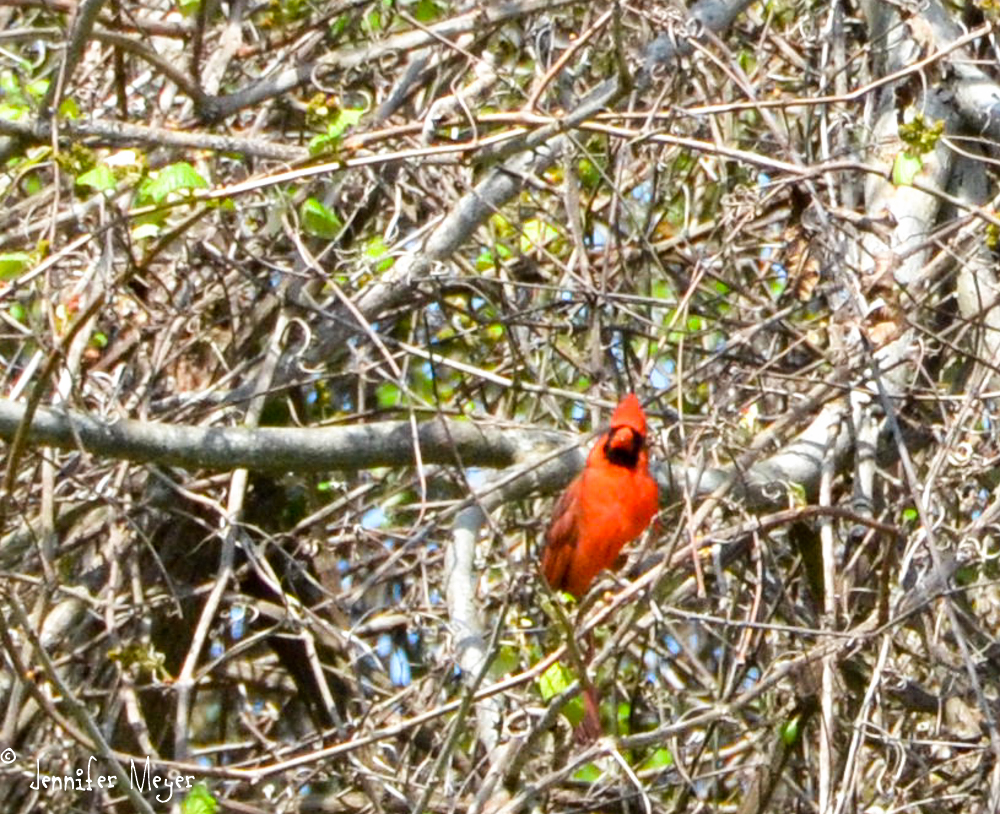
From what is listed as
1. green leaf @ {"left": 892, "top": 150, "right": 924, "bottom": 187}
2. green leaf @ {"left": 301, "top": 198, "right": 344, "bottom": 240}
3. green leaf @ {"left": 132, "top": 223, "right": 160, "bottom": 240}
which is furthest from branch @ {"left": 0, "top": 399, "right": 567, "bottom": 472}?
green leaf @ {"left": 892, "top": 150, "right": 924, "bottom": 187}

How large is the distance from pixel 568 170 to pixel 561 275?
0.44 metres

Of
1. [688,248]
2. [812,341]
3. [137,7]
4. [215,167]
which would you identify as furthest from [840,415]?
[137,7]

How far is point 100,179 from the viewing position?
3252 millimetres

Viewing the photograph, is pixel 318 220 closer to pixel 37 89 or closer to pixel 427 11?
pixel 37 89

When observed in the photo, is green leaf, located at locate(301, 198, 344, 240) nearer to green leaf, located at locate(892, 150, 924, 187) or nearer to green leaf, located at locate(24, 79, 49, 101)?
green leaf, located at locate(24, 79, 49, 101)

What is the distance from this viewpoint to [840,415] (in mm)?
4008

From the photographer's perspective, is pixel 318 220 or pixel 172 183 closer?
pixel 172 183

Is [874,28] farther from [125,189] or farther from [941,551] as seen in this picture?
[125,189]

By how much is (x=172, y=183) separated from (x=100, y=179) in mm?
125

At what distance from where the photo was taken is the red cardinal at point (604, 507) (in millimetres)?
4078

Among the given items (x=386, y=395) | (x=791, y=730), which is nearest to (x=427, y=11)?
(x=386, y=395)

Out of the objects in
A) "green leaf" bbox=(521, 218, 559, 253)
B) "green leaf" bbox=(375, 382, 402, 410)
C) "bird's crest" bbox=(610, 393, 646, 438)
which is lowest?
"green leaf" bbox=(375, 382, 402, 410)

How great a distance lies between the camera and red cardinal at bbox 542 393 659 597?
408 cm
